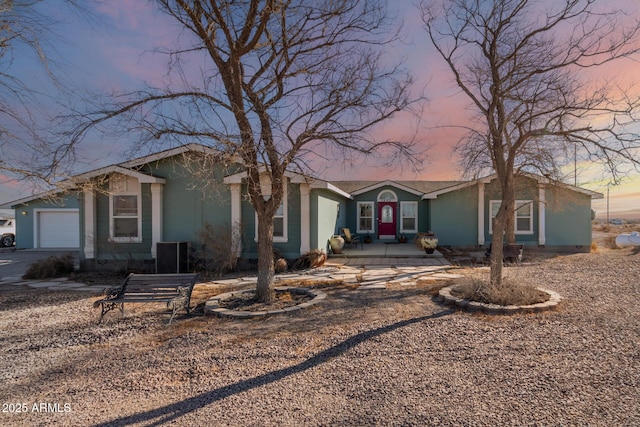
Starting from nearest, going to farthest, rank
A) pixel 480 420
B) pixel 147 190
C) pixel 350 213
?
pixel 480 420
pixel 147 190
pixel 350 213

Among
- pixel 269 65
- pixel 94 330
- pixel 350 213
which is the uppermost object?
pixel 269 65

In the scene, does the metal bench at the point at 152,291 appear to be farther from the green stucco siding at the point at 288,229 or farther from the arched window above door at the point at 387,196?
the arched window above door at the point at 387,196

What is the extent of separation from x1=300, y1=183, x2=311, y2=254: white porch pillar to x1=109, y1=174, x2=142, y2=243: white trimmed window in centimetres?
498

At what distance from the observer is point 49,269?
9680 mm

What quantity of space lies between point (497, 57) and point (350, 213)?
11.5 m

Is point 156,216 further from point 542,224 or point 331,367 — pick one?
point 542,224

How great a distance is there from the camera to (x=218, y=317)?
17.8 feet

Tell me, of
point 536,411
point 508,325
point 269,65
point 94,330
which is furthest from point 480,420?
point 269,65

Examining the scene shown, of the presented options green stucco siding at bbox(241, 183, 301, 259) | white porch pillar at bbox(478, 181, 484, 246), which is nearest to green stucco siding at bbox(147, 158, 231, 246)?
green stucco siding at bbox(241, 183, 301, 259)

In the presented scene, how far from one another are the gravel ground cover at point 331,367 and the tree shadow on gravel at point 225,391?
1 cm

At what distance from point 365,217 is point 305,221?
761 centimetres

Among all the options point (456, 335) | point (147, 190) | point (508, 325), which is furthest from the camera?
point (147, 190)

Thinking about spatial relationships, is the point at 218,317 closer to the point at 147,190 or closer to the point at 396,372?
the point at 396,372

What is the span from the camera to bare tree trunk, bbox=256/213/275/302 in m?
6.14
